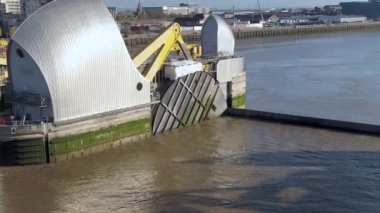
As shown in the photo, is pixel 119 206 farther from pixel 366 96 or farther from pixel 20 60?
pixel 366 96

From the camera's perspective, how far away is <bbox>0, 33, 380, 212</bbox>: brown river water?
14.0 meters

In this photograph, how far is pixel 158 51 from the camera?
909 inches

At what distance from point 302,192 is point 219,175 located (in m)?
2.83

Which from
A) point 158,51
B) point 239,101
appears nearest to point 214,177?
point 158,51

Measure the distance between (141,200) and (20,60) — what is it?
7104 millimetres

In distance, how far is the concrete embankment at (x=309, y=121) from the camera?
20.7 m

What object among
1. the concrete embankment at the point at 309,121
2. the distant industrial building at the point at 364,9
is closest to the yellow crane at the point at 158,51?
the concrete embankment at the point at 309,121

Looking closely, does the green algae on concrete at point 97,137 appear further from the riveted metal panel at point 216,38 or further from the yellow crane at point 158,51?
the riveted metal panel at point 216,38

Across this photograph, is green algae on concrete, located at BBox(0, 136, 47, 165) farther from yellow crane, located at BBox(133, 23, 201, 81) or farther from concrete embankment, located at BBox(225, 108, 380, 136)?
concrete embankment, located at BBox(225, 108, 380, 136)

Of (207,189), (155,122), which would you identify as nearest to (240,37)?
(155,122)

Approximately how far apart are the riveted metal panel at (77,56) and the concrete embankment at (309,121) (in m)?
6.71

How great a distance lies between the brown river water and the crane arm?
9.21 feet

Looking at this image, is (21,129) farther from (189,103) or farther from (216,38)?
(216,38)

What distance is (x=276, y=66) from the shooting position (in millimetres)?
43000
